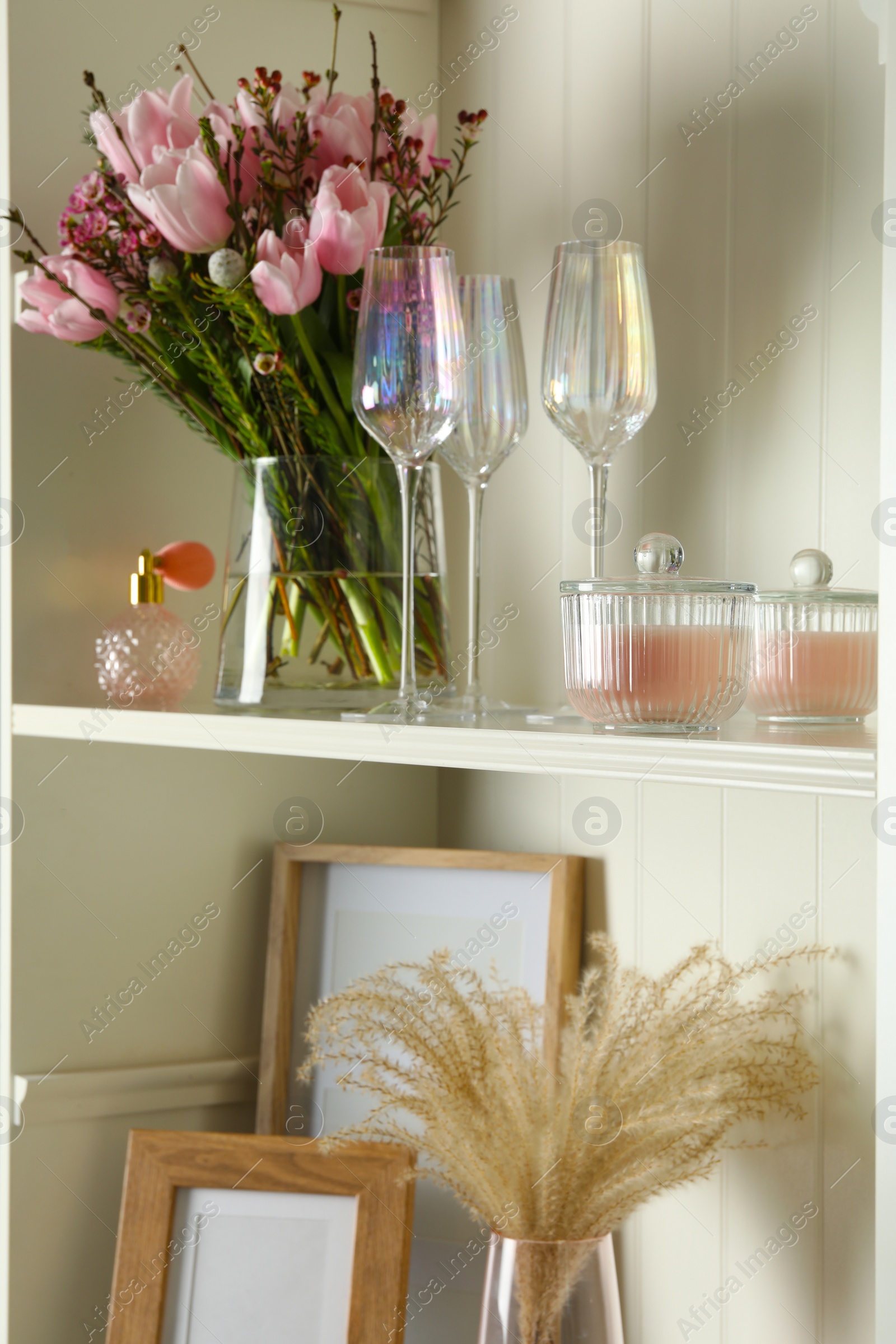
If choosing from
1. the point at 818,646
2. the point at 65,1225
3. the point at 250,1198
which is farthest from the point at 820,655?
the point at 65,1225

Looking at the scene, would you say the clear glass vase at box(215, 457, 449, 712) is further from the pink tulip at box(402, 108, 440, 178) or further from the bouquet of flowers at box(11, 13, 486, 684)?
the pink tulip at box(402, 108, 440, 178)

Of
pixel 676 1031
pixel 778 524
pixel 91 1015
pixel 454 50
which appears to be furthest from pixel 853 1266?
pixel 454 50

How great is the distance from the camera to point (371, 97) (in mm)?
952

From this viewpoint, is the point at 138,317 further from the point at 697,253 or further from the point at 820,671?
the point at 820,671

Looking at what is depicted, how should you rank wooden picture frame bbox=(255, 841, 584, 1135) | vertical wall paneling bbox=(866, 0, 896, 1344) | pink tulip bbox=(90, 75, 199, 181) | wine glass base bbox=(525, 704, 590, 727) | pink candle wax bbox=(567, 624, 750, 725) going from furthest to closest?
wooden picture frame bbox=(255, 841, 584, 1135) < pink tulip bbox=(90, 75, 199, 181) < wine glass base bbox=(525, 704, 590, 727) < pink candle wax bbox=(567, 624, 750, 725) < vertical wall paneling bbox=(866, 0, 896, 1344)

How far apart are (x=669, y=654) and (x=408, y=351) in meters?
0.27

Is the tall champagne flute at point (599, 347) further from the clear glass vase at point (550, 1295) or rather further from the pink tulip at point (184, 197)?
the clear glass vase at point (550, 1295)

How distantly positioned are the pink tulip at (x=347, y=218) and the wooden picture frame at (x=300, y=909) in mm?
444

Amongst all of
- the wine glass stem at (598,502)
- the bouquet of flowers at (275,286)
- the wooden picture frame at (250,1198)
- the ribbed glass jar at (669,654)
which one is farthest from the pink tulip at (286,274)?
the wooden picture frame at (250,1198)

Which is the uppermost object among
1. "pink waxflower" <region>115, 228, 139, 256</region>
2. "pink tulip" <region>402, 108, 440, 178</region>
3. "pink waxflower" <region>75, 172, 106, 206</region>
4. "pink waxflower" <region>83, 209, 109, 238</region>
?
"pink tulip" <region>402, 108, 440, 178</region>

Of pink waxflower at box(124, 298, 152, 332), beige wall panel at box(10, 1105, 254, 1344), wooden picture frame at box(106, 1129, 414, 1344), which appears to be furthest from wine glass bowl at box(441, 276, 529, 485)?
beige wall panel at box(10, 1105, 254, 1344)

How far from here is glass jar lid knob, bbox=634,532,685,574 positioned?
2.13 feet

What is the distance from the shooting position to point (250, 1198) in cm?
95

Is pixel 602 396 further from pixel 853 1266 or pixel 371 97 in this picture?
pixel 853 1266
